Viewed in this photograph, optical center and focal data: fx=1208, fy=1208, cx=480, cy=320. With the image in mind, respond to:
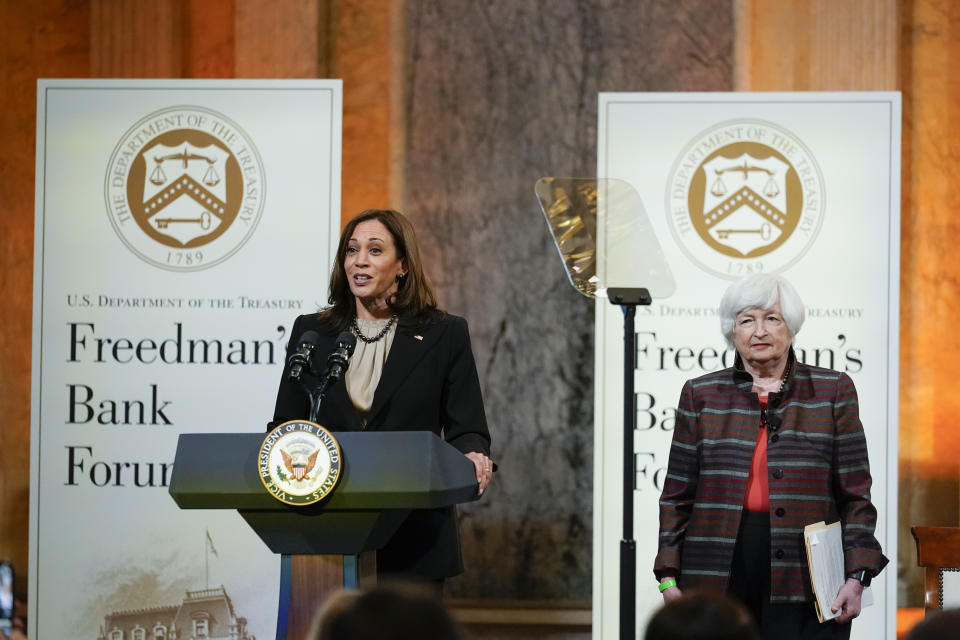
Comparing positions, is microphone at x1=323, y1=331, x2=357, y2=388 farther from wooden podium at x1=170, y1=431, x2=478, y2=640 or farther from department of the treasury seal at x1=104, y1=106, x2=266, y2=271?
department of the treasury seal at x1=104, y1=106, x2=266, y2=271

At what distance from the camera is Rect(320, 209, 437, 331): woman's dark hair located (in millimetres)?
3234

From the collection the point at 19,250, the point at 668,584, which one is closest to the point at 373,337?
the point at 668,584

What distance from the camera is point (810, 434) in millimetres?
3094

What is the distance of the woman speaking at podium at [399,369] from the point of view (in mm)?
3004

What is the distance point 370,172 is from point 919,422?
2.75 meters

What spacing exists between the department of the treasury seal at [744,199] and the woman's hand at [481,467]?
183cm

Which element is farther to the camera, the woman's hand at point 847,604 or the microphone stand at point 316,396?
the woman's hand at point 847,604

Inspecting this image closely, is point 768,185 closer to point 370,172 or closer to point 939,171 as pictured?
point 939,171

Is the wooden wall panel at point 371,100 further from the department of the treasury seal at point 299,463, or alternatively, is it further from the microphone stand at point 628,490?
the department of the treasury seal at point 299,463

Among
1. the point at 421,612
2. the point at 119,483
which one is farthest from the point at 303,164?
the point at 421,612

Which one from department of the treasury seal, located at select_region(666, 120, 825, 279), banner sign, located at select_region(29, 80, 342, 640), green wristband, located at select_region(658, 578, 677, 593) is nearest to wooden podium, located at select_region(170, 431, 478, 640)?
green wristband, located at select_region(658, 578, 677, 593)

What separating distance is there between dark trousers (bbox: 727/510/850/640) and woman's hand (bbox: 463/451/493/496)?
26.6 inches

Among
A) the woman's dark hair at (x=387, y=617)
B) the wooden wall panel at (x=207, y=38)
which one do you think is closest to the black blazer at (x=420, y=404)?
the woman's dark hair at (x=387, y=617)

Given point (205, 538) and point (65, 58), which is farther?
point (65, 58)
